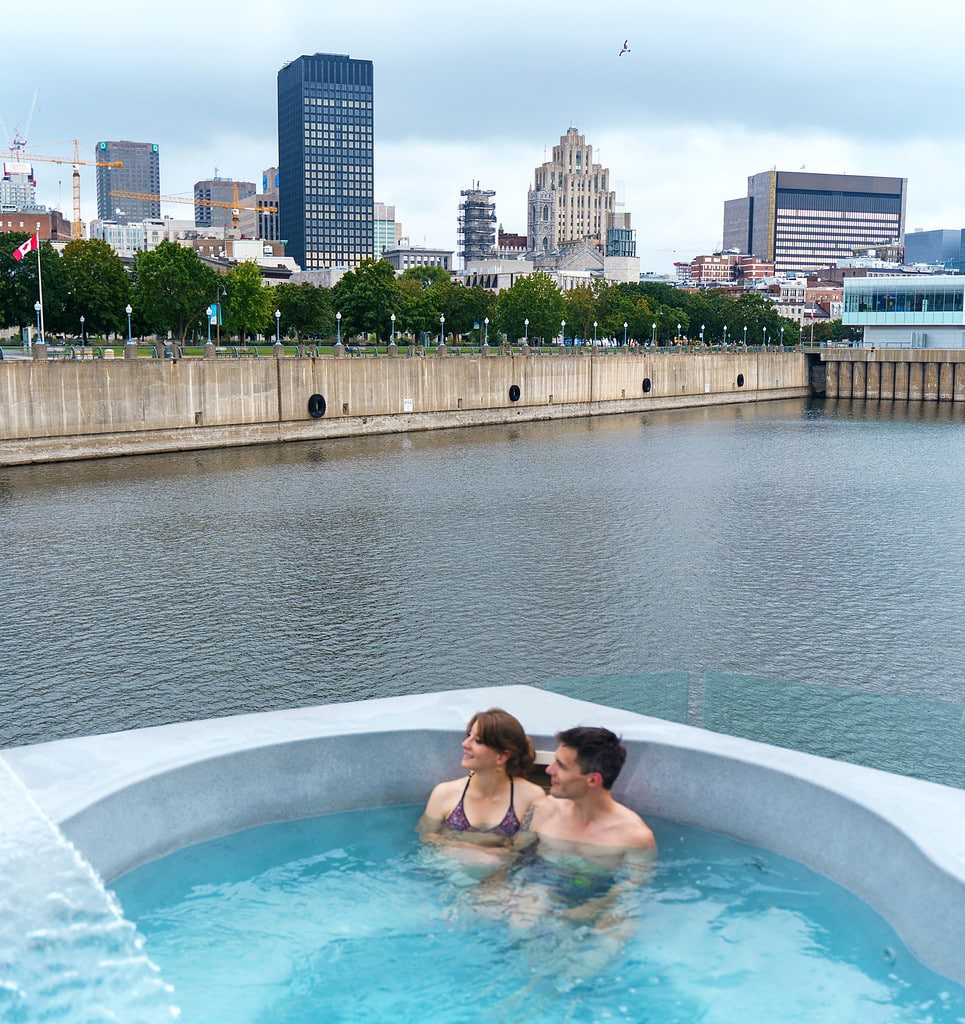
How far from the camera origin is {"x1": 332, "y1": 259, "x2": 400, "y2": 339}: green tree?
349ft

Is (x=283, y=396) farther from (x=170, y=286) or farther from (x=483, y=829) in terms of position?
(x=483, y=829)

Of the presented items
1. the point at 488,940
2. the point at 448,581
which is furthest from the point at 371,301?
the point at 488,940

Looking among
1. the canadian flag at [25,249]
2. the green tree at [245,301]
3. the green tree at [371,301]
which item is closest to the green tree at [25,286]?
the green tree at [245,301]

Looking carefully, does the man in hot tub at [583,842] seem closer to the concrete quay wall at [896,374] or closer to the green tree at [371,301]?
the green tree at [371,301]

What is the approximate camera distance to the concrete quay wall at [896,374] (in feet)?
362

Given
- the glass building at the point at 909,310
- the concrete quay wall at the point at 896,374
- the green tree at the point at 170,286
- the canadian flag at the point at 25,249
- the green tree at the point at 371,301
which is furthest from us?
the glass building at the point at 909,310

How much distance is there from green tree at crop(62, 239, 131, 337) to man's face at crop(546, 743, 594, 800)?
7964cm

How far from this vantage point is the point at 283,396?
2494 inches

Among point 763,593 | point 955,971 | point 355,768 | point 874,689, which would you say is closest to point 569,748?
point 355,768

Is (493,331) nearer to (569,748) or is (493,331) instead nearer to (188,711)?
(188,711)

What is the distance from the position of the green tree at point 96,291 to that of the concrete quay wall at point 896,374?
70.7 metres

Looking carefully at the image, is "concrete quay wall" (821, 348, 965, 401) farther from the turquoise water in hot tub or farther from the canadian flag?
the turquoise water in hot tub

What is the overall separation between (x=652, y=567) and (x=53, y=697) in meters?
15.2

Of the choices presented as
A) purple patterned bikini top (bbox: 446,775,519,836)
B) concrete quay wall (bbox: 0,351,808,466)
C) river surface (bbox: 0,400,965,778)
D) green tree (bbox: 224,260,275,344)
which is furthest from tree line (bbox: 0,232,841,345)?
purple patterned bikini top (bbox: 446,775,519,836)
